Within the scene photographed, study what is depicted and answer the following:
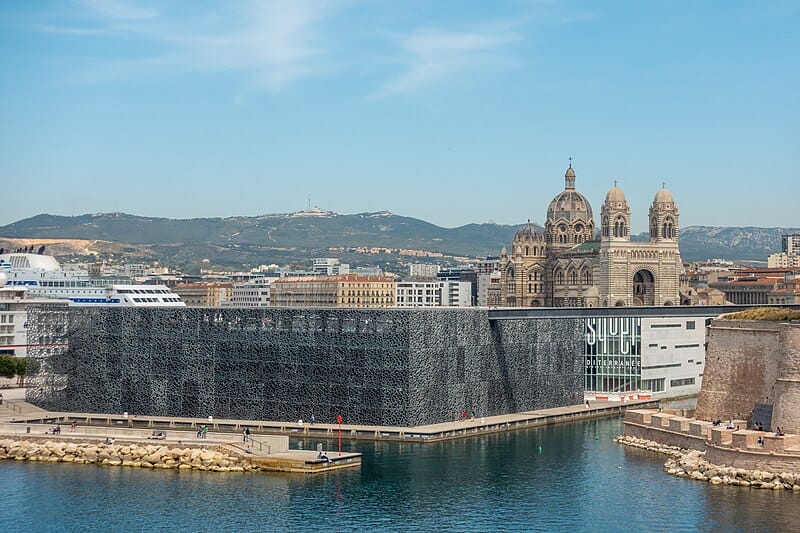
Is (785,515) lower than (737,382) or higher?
lower

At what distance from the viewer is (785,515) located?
4441 centimetres

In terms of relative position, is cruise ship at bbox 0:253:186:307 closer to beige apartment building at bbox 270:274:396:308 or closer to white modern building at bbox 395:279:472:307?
beige apartment building at bbox 270:274:396:308

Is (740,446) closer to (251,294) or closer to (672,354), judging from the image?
(672,354)

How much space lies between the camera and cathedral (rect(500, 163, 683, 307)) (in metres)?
124

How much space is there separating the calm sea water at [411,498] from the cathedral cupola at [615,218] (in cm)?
6804

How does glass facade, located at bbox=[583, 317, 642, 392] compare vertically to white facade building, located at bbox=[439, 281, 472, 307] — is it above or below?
below

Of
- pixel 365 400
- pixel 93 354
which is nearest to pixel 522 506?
pixel 365 400

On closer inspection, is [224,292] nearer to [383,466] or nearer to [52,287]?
[52,287]

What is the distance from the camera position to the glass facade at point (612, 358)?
7925 cm

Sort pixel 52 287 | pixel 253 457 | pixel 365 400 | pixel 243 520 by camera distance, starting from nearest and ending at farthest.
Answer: pixel 243 520 < pixel 253 457 < pixel 365 400 < pixel 52 287

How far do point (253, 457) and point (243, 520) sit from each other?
9.37m

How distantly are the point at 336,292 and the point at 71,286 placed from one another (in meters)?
68.6

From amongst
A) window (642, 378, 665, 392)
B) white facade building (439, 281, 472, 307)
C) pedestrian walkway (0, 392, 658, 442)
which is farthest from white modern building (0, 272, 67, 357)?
white facade building (439, 281, 472, 307)

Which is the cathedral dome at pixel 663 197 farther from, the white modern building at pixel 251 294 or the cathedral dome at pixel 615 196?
the white modern building at pixel 251 294
